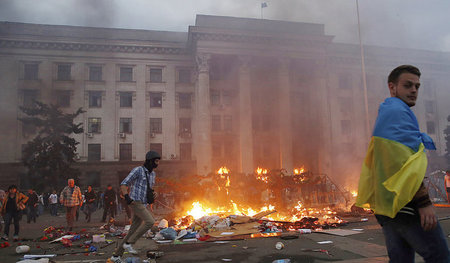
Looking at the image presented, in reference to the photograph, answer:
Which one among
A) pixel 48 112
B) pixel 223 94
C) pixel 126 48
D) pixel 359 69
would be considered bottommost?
pixel 48 112

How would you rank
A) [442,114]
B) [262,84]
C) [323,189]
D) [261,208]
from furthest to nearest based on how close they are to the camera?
[442,114] → [262,84] → [323,189] → [261,208]

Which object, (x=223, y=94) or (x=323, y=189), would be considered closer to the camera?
(x=323, y=189)

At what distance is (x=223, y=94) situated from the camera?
109ft

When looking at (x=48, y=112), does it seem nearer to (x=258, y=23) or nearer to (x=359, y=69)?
(x=258, y=23)

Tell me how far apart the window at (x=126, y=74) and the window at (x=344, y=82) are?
23.4m

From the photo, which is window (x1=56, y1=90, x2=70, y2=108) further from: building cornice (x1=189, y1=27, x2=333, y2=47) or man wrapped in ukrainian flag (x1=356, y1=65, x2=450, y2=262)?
man wrapped in ukrainian flag (x1=356, y1=65, x2=450, y2=262)

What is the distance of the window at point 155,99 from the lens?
110ft

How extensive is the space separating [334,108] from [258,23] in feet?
41.7

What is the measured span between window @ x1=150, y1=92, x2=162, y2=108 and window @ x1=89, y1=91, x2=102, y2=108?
5.22 meters

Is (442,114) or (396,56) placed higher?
(396,56)

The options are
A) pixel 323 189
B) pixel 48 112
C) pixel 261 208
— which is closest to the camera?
pixel 261 208

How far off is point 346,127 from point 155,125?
21.2 m

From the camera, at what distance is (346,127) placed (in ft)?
117

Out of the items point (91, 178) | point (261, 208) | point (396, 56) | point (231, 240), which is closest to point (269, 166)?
point (396, 56)
